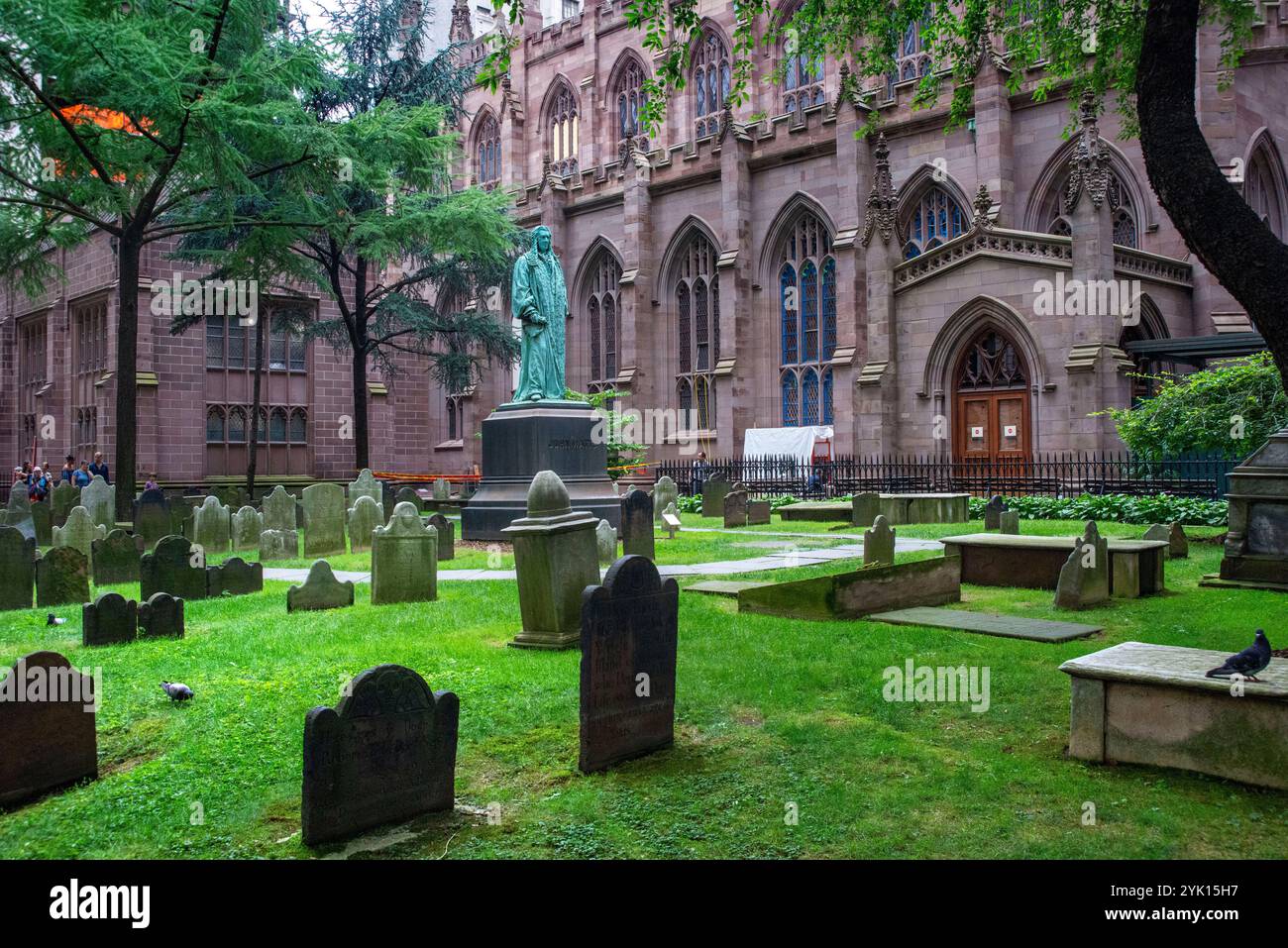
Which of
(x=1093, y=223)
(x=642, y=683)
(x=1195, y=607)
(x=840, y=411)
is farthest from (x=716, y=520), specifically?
(x=642, y=683)

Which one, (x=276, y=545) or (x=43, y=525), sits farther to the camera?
(x=43, y=525)

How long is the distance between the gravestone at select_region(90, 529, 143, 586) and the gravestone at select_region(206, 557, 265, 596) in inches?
87.6

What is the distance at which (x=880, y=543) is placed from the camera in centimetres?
1124

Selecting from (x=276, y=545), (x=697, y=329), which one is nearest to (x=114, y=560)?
(x=276, y=545)

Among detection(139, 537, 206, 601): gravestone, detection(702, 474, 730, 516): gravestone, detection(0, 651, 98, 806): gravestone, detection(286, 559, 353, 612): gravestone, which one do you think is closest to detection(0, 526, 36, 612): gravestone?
detection(139, 537, 206, 601): gravestone

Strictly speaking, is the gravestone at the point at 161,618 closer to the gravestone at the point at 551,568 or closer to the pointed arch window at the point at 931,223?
the gravestone at the point at 551,568

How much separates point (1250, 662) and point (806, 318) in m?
27.5

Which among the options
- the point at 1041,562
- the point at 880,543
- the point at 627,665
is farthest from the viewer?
the point at 880,543

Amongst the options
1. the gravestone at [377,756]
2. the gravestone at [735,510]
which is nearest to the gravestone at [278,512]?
the gravestone at [735,510]

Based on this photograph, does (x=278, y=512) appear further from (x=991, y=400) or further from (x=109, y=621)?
(x=991, y=400)

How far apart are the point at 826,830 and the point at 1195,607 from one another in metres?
6.46

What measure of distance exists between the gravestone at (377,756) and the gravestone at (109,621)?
16.5 ft

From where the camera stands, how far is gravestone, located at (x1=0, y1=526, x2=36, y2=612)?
10.7 metres

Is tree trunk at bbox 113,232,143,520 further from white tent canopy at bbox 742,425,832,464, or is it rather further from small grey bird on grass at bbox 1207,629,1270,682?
small grey bird on grass at bbox 1207,629,1270,682
